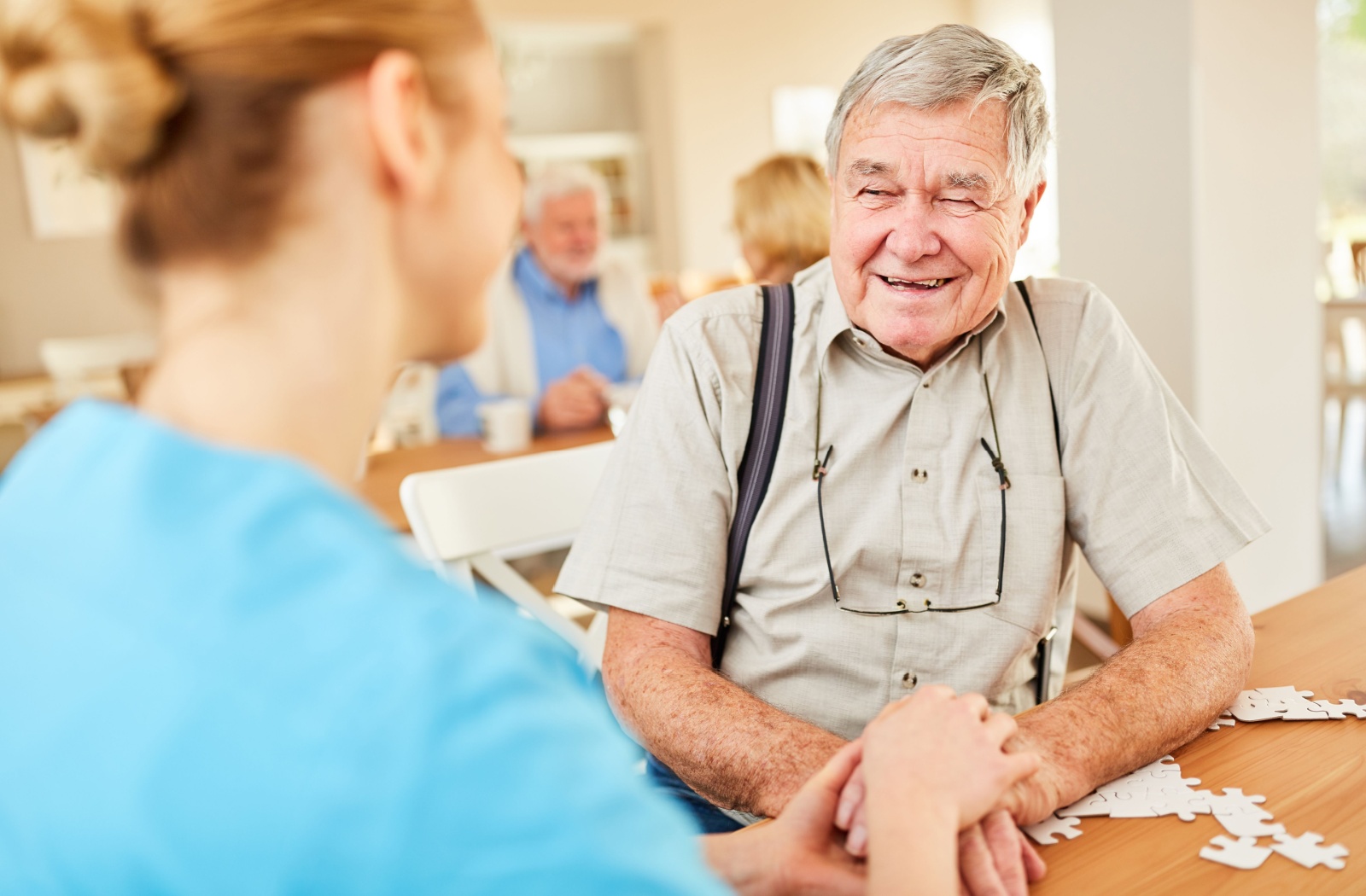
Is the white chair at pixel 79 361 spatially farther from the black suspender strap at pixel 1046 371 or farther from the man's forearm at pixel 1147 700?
the man's forearm at pixel 1147 700

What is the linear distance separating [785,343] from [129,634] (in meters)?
1.07

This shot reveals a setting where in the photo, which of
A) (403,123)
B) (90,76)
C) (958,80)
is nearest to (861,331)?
(958,80)

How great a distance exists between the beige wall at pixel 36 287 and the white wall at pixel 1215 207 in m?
5.92

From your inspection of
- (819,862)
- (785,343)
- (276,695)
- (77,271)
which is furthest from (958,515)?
(77,271)

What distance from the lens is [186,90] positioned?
0.61 m

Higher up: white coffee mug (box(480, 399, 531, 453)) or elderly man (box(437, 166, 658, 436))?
elderly man (box(437, 166, 658, 436))

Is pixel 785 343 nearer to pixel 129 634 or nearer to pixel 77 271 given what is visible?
pixel 129 634

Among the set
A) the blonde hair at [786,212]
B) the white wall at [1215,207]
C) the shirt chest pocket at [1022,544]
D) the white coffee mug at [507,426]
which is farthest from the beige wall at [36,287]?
the shirt chest pocket at [1022,544]

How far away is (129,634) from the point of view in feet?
1.73

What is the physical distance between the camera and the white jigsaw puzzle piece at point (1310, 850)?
887mm

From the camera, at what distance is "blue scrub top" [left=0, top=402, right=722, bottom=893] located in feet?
1.61

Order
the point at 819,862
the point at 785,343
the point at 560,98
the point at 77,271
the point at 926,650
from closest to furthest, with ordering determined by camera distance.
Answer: the point at 819,862, the point at 926,650, the point at 785,343, the point at 77,271, the point at 560,98

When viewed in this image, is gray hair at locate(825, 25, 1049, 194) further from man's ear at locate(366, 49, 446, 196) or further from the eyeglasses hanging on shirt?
man's ear at locate(366, 49, 446, 196)

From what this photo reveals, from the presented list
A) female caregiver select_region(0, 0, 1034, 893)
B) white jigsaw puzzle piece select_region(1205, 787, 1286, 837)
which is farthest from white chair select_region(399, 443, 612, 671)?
female caregiver select_region(0, 0, 1034, 893)
